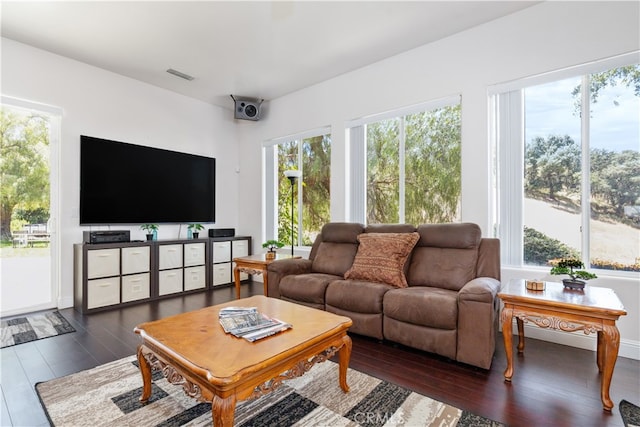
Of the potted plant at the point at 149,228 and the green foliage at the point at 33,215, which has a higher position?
the green foliage at the point at 33,215

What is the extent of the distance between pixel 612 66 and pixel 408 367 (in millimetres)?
2847

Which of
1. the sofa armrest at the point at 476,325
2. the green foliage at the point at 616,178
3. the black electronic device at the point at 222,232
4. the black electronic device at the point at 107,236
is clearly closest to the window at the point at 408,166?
the green foliage at the point at 616,178

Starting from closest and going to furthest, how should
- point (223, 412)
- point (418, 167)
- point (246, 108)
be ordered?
point (223, 412) → point (418, 167) → point (246, 108)

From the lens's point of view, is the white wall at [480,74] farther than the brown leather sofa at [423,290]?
Yes

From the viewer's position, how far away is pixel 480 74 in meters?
3.16

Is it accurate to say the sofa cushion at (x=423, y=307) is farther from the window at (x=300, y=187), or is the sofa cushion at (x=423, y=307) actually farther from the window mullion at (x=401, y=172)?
the window at (x=300, y=187)

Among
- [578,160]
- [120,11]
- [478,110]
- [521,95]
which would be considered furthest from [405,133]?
[120,11]

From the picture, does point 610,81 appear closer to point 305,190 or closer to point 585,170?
point 585,170

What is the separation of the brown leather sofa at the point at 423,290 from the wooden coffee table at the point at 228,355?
752 millimetres

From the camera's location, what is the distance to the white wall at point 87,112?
11.6 ft

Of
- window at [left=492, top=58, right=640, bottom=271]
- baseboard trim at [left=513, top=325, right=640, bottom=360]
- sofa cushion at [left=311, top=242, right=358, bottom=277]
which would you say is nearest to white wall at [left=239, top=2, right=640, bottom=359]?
baseboard trim at [left=513, top=325, right=640, bottom=360]

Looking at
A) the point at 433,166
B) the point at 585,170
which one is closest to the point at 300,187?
the point at 433,166

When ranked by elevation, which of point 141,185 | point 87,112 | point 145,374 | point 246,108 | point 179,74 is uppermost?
point 179,74

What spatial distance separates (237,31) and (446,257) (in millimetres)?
2967
